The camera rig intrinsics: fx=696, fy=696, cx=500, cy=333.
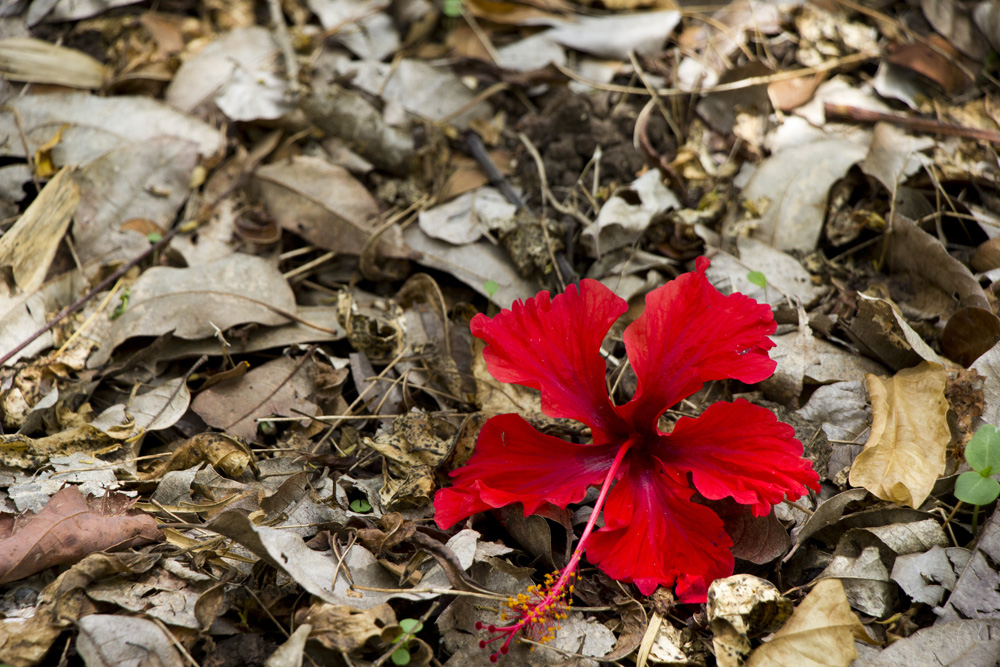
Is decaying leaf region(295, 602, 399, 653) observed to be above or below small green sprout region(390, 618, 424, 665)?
above

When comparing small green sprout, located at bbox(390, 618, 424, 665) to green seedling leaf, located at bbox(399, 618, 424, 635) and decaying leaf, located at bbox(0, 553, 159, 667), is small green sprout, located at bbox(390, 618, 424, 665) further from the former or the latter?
decaying leaf, located at bbox(0, 553, 159, 667)

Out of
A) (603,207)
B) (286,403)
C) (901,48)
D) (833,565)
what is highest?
(901,48)

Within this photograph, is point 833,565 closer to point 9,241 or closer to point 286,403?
point 286,403

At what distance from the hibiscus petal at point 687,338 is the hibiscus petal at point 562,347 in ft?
0.27

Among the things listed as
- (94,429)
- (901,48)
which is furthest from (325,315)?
(901,48)

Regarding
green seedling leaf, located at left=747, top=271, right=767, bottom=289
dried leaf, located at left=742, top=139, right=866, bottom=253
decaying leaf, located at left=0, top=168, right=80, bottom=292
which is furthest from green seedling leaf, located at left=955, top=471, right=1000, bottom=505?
decaying leaf, located at left=0, top=168, right=80, bottom=292

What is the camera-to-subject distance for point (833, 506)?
1.78m

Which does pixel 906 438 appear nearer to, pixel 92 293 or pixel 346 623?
pixel 346 623

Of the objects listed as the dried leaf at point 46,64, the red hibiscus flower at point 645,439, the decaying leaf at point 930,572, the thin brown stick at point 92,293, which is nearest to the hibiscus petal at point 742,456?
the red hibiscus flower at point 645,439

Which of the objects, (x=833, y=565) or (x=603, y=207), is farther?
(x=603, y=207)

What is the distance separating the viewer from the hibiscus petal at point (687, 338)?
1.80m

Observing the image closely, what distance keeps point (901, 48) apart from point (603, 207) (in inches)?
59.2

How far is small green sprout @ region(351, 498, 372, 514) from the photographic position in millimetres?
1951

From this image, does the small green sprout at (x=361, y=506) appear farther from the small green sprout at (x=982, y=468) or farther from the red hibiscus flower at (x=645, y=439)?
the small green sprout at (x=982, y=468)
